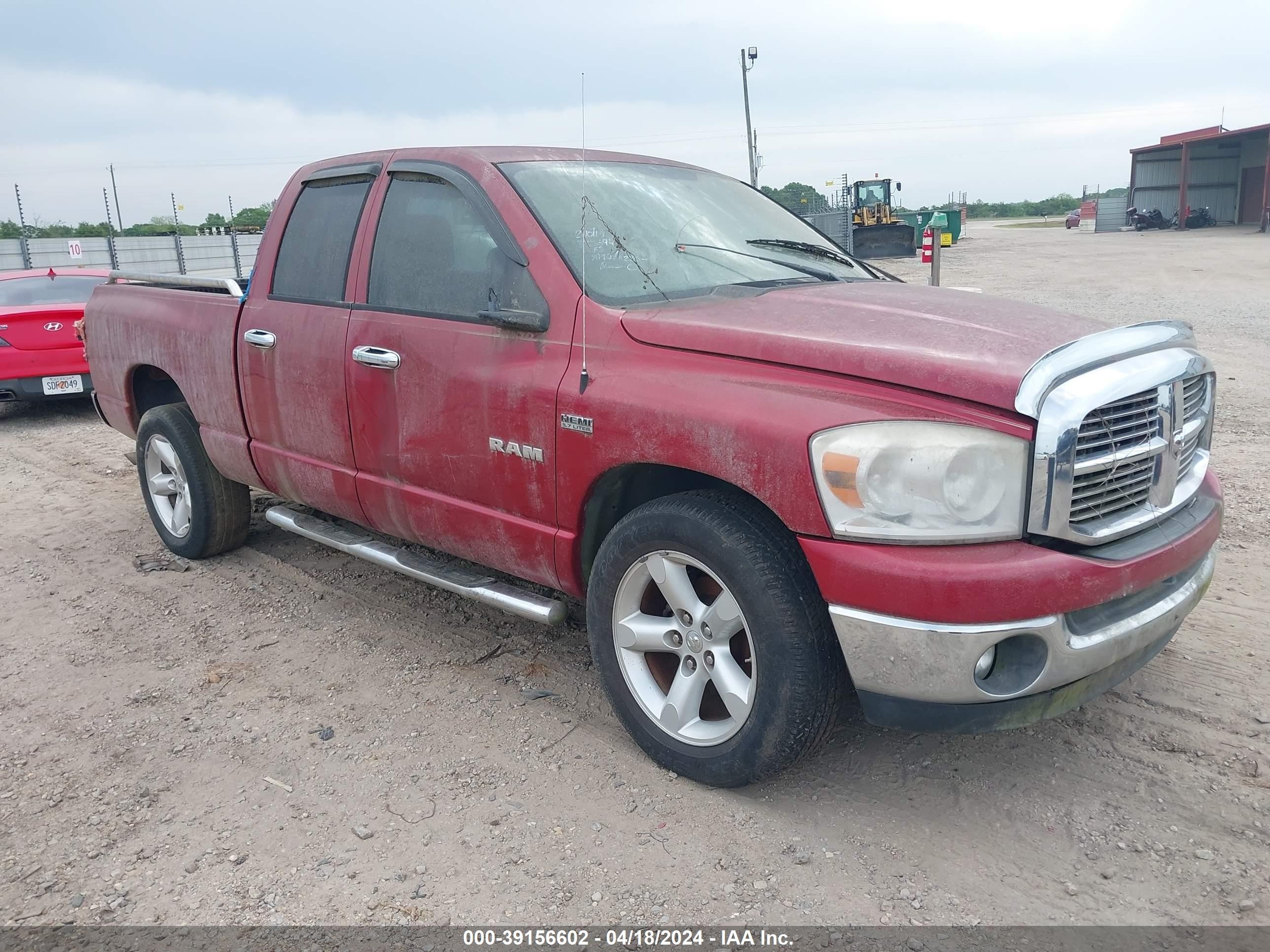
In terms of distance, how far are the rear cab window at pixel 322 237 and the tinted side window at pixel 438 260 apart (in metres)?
0.20

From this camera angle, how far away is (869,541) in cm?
253

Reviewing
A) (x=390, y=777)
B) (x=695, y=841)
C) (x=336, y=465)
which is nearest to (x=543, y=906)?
(x=695, y=841)

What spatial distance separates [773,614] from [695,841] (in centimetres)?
71

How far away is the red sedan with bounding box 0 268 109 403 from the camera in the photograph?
905cm

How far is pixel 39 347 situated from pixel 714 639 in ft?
28.4

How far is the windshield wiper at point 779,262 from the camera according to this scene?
3.66 m

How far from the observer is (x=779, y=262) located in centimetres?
379

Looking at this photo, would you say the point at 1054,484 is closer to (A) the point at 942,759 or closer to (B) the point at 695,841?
(A) the point at 942,759

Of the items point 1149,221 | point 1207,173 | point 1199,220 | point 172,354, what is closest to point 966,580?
point 172,354

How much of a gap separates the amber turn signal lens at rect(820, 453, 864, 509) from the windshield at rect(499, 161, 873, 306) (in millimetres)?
1002

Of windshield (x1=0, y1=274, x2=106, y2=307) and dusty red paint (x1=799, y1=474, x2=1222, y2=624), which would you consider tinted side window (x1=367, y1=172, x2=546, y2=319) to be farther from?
windshield (x1=0, y1=274, x2=106, y2=307)

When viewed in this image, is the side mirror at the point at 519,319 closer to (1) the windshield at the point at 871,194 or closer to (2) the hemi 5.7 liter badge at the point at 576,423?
(2) the hemi 5.7 liter badge at the point at 576,423

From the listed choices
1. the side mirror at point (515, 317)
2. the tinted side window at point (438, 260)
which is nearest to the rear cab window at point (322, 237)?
the tinted side window at point (438, 260)

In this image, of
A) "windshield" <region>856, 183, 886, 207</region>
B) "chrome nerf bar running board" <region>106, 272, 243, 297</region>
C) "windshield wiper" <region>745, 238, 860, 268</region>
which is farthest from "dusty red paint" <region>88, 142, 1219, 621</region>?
"windshield" <region>856, 183, 886, 207</region>
